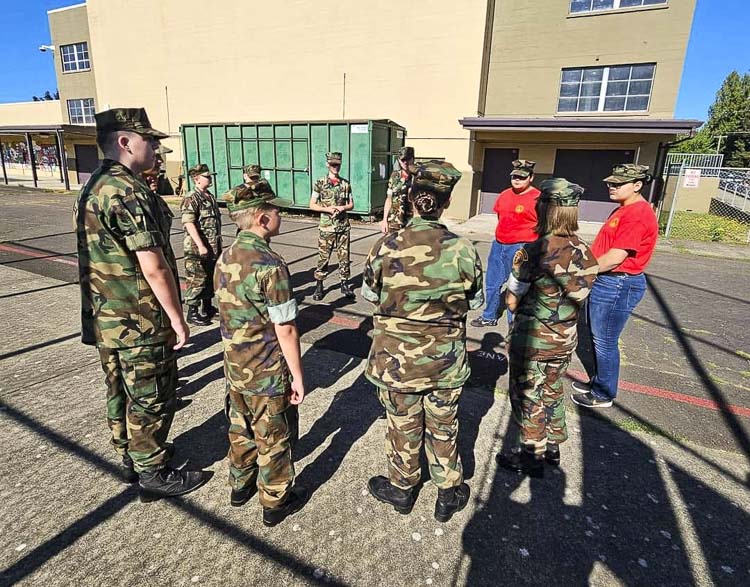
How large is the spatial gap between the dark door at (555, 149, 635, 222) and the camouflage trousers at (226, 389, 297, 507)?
16.1 m

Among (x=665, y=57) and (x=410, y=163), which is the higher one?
(x=665, y=57)

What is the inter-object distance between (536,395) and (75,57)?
34045 mm

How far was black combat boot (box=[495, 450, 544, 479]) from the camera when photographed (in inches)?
109

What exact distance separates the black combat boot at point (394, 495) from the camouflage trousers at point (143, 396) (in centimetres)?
127

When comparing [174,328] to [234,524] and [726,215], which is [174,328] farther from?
[726,215]

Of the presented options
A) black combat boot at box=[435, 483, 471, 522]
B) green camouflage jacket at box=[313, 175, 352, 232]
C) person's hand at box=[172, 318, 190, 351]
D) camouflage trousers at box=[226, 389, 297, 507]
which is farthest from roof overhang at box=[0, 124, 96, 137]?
black combat boot at box=[435, 483, 471, 522]

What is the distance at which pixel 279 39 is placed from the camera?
17.7 metres

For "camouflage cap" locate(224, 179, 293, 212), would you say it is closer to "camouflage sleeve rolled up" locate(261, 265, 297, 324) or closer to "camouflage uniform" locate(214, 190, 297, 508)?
"camouflage uniform" locate(214, 190, 297, 508)

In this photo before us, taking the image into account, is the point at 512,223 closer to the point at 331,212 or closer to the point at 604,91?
the point at 331,212

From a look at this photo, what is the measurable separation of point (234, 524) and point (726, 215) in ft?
70.8

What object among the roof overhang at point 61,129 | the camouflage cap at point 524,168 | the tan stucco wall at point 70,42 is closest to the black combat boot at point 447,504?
the camouflage cap at point 524,168

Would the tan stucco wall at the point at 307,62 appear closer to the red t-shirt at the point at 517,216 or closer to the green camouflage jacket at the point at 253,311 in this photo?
the red t-shirt at the point at 517,216

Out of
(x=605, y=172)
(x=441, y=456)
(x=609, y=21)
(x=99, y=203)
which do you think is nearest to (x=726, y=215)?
(x=605, y=172)

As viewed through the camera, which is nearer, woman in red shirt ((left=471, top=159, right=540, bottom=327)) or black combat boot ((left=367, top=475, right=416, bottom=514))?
black combat boot ((left=367, top=475, right=416, bottom=514))
